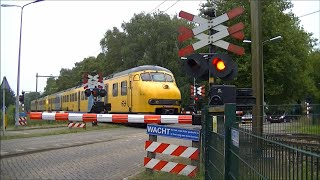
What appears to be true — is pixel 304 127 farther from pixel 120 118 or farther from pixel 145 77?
pixel 145 77

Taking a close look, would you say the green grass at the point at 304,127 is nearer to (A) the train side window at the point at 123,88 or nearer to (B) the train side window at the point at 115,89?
(A) the train side window at the point at 123,88

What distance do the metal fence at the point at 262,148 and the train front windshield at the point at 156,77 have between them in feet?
52.7

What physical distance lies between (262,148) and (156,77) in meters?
19.9

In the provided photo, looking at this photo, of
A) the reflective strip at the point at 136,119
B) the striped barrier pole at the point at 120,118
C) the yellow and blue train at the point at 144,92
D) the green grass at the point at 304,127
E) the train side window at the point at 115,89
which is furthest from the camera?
the train side window at the point at 115,89

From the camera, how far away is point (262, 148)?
3.29 metres

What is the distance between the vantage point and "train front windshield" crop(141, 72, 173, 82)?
22.5 meters

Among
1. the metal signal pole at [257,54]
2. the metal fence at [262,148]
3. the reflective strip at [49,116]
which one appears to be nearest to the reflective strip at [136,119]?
the reflective strip at [49,116]

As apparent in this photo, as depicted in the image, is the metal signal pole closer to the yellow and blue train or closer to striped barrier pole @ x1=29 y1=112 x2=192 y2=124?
striped barrier pole @ x1=29 y1=112 x2=192 y2=124

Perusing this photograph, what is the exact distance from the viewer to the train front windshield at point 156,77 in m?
22.5


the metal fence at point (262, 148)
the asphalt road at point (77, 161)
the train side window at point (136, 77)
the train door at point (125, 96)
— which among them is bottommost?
the asphalt road at point (77, 161)

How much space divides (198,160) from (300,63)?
3264cm

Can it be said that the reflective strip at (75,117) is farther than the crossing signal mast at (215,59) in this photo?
Yes

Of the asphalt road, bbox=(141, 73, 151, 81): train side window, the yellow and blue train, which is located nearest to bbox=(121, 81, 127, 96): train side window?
the yellow and blue train

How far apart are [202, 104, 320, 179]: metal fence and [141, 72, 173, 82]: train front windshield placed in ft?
52.7
